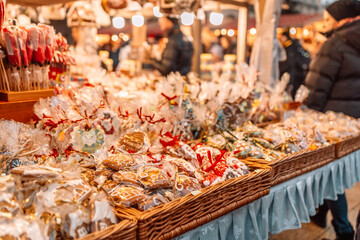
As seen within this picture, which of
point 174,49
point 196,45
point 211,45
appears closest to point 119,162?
point 174,49

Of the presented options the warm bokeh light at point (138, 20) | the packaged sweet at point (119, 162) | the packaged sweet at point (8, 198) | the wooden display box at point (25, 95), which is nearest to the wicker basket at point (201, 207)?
the packaged sweet at point (119, 162)

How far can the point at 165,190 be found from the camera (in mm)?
1319

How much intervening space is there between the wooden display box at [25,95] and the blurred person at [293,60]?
11.9 feet

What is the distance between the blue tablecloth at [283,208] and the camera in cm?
149

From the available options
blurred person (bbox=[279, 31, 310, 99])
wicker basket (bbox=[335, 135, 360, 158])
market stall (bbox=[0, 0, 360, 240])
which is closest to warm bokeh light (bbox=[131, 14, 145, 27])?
blurred person (bbox=[279, 31, 310, 99])

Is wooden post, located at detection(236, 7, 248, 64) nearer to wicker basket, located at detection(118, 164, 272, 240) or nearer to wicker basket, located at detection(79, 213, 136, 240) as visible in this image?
wicker basket, located at detection(118, 164, 272, 240)

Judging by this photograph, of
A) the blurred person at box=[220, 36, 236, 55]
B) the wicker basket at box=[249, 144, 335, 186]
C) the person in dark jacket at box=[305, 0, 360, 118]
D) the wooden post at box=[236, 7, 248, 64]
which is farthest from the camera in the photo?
the blurred person at box=[220, 36, 236, 55]

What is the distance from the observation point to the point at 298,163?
6.14 ft

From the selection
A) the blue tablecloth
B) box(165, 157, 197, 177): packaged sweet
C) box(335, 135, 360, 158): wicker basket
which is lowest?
the blue tablecloth

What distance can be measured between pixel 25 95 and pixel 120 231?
928 millimetres

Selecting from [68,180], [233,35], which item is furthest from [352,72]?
[233,35]

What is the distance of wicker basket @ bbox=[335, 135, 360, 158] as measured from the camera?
7.32 feet

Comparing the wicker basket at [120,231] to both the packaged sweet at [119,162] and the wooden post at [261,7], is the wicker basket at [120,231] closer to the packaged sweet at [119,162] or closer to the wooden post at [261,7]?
the packaged sweet at [119,162]

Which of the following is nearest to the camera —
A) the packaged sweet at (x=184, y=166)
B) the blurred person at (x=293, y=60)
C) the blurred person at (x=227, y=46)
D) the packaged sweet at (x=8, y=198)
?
the packaged sweet at (x=8, y=198)
